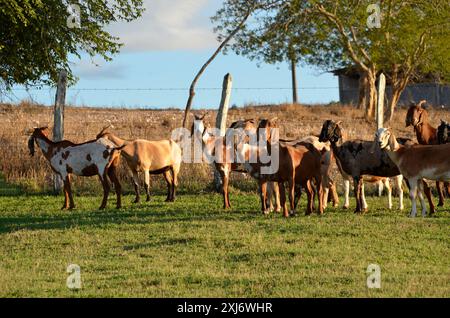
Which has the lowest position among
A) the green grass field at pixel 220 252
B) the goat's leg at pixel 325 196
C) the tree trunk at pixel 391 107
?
the green grass field at pixel 220 252

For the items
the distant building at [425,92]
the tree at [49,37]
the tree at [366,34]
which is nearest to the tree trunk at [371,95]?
the tree at [366,34]

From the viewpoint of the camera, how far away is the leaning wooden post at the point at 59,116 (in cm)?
2211

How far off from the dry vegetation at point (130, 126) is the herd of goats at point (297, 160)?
6.33 ft

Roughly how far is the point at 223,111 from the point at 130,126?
10265 mm

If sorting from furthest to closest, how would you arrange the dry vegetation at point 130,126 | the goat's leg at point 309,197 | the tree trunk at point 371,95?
1. the tree trunk at point 371,95
2. the dry vegetation at point 130,126
3. the goat's leg at point 309,197

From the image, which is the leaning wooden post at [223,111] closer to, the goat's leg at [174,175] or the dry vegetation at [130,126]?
the dry vegetation at [130,126]

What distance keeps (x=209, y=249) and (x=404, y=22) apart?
30.3 metres

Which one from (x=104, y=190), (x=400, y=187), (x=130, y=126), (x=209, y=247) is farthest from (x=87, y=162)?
(x=130, y=126)

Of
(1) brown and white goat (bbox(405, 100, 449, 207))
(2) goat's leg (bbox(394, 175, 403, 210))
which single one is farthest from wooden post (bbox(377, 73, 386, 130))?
(2) goat's leg (bbox(394, 175, 403, 210))

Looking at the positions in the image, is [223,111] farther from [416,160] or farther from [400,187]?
[416,160]

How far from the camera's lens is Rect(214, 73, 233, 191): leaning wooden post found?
21609mm

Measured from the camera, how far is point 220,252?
1315 cm

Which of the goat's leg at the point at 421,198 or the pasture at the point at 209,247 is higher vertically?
the goat's leg at the point at 421,198
